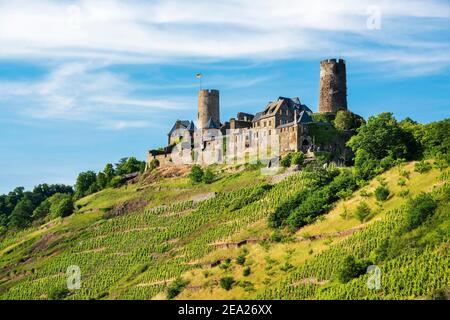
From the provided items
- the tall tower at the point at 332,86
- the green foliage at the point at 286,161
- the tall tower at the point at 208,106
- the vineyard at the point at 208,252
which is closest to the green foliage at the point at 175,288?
the vineyard at the point at 208,252

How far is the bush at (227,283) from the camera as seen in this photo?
89.6m

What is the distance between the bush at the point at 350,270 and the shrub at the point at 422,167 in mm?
16015

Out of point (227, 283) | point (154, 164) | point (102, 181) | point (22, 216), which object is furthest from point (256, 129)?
point (22, 216)

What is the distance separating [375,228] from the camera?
288 feet

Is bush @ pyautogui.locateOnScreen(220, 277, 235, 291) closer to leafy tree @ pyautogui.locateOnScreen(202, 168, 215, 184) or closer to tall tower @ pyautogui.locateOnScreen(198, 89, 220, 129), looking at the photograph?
leafy tree @ pyautogui.locateOnScreen(202, 168, 215, 184)

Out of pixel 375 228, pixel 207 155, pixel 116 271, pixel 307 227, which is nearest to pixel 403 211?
pixel 375 228

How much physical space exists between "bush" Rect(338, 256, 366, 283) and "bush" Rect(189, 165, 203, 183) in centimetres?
3920

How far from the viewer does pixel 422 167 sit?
→ 94750 mm

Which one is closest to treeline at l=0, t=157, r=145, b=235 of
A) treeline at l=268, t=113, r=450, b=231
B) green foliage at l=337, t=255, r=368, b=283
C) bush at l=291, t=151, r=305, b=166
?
bush at l=291, t=151, r=305, b=166

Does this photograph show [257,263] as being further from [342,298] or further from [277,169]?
[277,169]

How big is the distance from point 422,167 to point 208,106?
171 feet

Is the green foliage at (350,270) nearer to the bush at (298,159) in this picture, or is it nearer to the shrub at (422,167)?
the shrub at (422,167)

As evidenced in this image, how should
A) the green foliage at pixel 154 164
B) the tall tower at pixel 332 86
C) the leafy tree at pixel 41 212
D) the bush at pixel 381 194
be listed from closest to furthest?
1. the bush at pixel 381 194
2. the tall tower at pixel 332 86
3. the green foliage at pixel 154 164
4. the leafy tree at pixel 41 212

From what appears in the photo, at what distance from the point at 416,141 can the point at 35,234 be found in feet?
173
